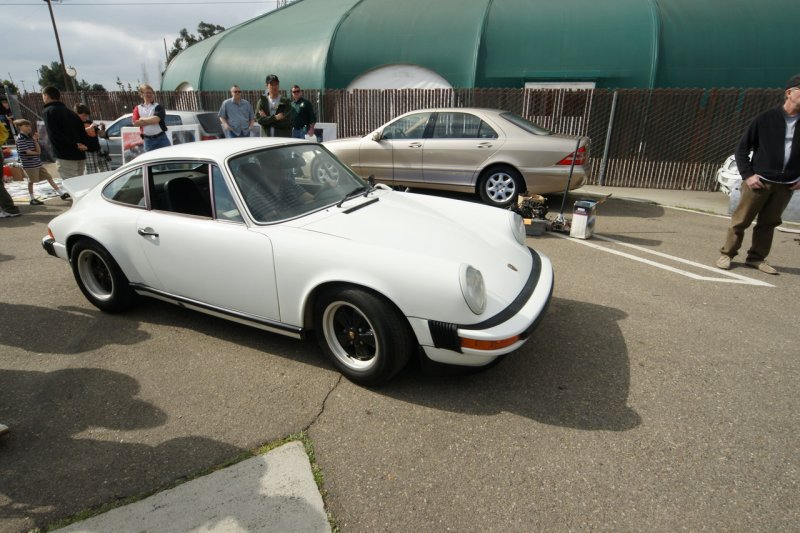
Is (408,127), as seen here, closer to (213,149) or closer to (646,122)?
(213,149)

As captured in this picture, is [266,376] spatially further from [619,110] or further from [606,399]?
[619,110]

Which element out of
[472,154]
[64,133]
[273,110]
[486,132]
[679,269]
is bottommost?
[679,269]

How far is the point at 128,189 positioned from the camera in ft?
12.0

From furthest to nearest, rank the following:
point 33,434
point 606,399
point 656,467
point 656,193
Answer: point 656,193
point 606,399
point 33,434
point 656,467

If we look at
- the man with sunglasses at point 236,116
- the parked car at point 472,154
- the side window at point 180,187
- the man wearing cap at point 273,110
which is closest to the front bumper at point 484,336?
the side window at point 180,187

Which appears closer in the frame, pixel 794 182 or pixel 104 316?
pixel 104 316

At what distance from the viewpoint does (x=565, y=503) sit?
6.81ft

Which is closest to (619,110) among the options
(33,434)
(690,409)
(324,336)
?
(690,409)

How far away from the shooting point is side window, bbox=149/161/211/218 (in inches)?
130

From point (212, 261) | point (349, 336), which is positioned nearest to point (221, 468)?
point (349, 336)

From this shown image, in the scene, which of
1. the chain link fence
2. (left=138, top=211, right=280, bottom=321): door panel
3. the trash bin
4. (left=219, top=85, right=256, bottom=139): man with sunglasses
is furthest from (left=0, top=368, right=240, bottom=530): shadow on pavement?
the chain link fence

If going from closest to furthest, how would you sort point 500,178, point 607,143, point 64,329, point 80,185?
point 64,329 < point 80,185 < point 500,178 < point 607,143

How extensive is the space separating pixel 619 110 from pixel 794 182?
21.1 feet

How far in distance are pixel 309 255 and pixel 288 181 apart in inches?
33.8
